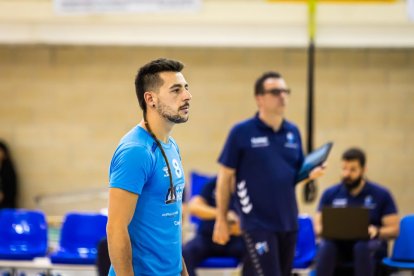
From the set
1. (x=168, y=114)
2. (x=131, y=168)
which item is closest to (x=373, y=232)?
(x=168, y=114)

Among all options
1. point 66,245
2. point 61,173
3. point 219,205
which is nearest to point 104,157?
point 61,173

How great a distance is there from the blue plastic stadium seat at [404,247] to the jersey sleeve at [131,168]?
3.79 m

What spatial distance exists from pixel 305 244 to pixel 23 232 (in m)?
2.33

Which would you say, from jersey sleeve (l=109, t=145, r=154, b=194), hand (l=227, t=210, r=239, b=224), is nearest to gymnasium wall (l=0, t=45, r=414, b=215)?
hand (l=227, t=210, r=239, b=224)

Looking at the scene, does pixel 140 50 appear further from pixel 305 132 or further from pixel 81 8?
pixel 305 132

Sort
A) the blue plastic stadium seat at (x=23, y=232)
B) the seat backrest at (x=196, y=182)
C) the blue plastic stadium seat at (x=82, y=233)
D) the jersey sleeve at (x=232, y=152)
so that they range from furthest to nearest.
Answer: the seat backrest at (x=196, y=182) < the blue plastic stadium seat at (x=23, y=232) < the blue plastic stadium seat at (x=82, y=233) < the jersey sleeve at (x=232, y=152)

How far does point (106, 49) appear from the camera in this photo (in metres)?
8.84

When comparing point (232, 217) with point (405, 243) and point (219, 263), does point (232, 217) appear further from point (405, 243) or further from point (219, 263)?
point (405, 243)

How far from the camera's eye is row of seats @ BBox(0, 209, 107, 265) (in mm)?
6266

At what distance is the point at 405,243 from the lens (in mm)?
6215

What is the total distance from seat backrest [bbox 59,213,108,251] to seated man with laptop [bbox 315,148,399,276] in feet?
5.80

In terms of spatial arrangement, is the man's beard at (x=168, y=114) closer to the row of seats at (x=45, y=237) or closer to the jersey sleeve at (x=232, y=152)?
the jersey sleeve at (x=232, y=152)

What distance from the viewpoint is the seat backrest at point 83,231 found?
6402mm

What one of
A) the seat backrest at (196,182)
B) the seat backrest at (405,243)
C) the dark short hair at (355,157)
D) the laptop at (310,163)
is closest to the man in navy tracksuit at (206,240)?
the laptop at (310,163)
